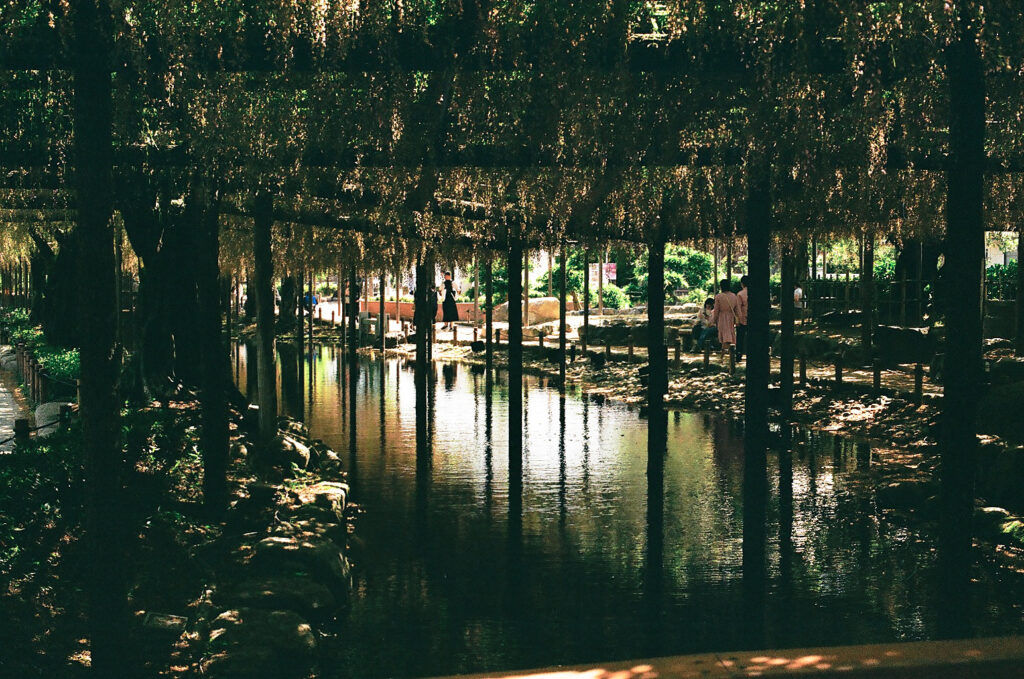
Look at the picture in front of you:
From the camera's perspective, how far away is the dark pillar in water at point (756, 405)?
8.14 m

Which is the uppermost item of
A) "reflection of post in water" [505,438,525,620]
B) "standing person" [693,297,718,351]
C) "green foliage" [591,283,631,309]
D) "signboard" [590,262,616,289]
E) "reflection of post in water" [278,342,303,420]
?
"signboard" [590,262,616,289]

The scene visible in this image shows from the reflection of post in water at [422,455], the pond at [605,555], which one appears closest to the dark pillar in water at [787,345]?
the pond at [605,555]

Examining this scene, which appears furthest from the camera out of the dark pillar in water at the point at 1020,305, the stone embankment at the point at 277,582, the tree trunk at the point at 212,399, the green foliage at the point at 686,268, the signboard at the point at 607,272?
the signboard at the point at 607,272

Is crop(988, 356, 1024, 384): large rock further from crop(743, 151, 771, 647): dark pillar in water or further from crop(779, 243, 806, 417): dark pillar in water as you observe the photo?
crop(743, 151, 771, 647): dark pillar in water

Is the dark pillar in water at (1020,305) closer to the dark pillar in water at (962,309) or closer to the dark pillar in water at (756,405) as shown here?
the dark pillar in water at (756,405)

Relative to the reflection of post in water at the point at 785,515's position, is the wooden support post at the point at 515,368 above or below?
above

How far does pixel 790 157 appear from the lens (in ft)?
28.2

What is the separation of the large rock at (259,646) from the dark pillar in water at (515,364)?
621 cm

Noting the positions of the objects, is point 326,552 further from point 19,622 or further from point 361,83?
point 361,83

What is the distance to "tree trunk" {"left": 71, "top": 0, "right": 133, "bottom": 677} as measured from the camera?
629 cm

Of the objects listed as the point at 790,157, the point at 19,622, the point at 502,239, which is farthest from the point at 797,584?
the point at 502,239

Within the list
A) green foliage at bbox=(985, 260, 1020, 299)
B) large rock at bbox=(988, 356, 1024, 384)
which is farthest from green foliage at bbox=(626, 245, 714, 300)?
large rock at bbox=(988, 356, 1024, 384)

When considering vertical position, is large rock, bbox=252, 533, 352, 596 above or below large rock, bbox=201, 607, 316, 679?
above

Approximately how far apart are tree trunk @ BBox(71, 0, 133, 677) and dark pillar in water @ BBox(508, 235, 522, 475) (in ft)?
25.9
